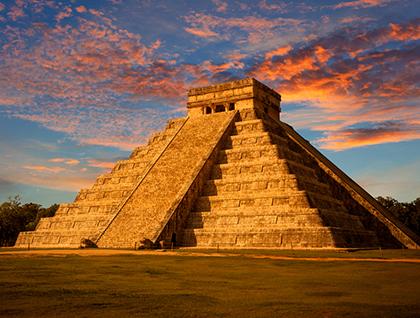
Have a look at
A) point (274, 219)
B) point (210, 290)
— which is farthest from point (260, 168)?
point (210, 290)

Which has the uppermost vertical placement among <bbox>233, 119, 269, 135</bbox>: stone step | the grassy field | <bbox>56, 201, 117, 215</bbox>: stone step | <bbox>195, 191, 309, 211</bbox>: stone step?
<bbox>233, 119, 269, 135</bbox>: stone step

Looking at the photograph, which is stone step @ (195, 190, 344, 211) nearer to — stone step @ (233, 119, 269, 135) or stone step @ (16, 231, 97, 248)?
stone step @ (233, 119, 269, 135)

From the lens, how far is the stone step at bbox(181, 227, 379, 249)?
78.1ft

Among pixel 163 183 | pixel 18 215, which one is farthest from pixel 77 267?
pixel 18 215

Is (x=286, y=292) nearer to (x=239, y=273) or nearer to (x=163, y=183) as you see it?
(x=239, y=273)

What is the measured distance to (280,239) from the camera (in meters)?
24.7

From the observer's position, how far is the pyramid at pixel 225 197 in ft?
85.0

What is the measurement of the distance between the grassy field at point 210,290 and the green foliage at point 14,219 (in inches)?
1822

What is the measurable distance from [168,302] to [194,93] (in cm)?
3320

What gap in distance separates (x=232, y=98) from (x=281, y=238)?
16.9 m

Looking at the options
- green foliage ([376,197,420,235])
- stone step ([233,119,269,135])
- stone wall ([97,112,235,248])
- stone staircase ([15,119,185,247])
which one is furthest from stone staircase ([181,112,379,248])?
green foliage ([376,197,420,235])

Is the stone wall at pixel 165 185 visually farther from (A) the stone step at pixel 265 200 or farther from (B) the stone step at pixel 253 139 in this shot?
(A) the stone step at pixel 265 200

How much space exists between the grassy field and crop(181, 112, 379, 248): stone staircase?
886 cm

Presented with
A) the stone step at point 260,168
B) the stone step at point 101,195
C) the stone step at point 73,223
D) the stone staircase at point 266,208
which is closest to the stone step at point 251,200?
the stone staircase at point 266,208
